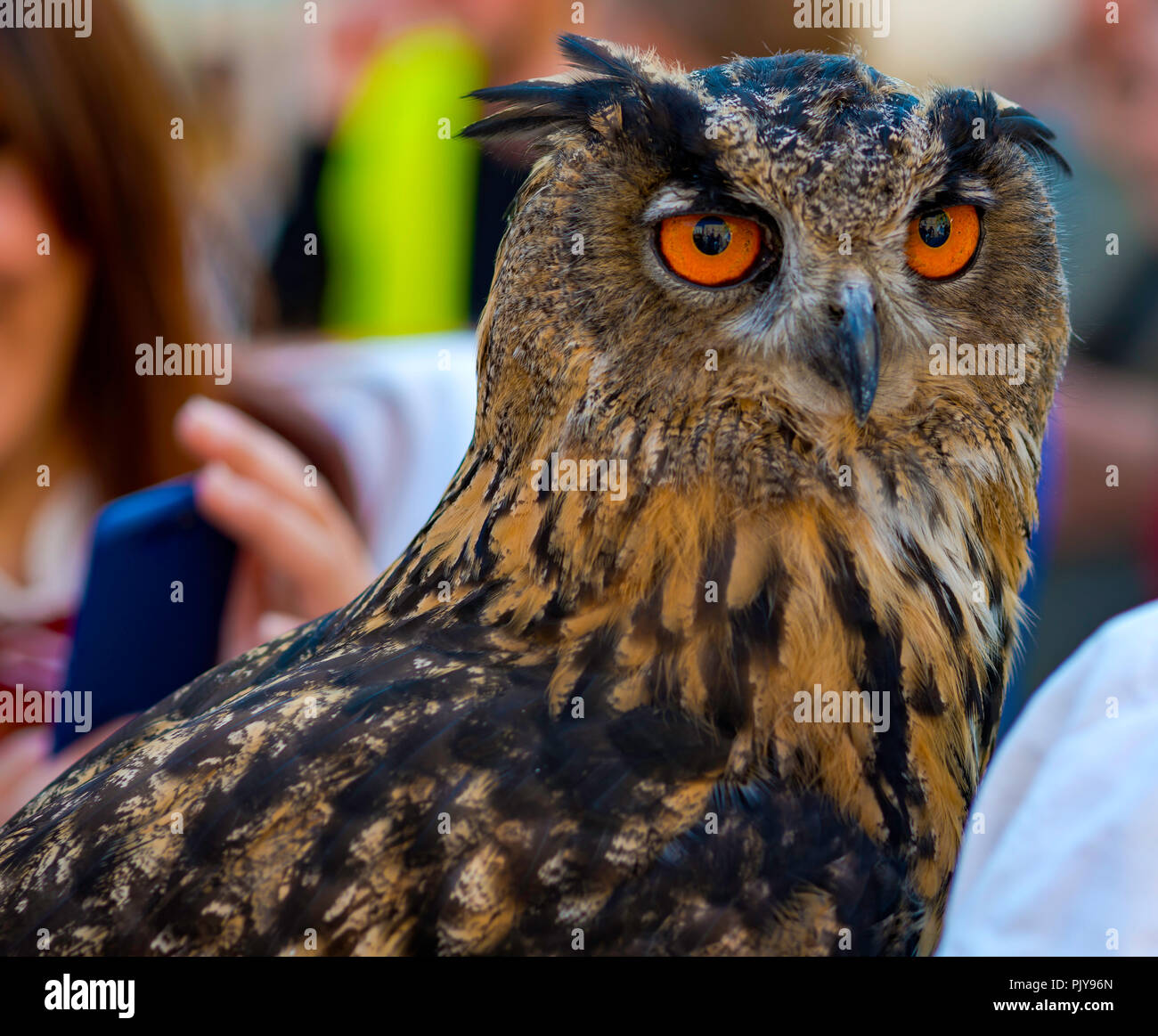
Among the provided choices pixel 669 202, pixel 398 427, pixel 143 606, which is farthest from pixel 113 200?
pixel 669 202

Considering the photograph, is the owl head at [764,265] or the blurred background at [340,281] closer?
the owl head at [764,265]

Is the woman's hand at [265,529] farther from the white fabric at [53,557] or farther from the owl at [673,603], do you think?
the owl at [673,603]

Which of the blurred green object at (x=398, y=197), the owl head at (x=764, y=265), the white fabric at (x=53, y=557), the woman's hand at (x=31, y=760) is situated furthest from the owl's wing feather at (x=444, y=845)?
the blurred green object at (x=398, y=197)

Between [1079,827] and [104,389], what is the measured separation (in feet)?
5.80

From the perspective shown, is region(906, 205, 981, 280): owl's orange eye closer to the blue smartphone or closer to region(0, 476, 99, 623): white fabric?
the blue smartphone

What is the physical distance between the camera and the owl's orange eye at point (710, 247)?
3.31 ft

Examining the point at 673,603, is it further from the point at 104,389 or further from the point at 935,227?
the point at 104,389

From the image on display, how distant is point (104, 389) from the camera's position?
6.86 feet

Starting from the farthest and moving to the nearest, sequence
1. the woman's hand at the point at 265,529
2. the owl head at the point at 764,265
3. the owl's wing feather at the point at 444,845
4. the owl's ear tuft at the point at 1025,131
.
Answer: the woman's hand at the point at 265,529, the owl's ear tuft at the point at 1025,131, the owl head at the point at 764,265, the owl's wing feather at the point at 444,845

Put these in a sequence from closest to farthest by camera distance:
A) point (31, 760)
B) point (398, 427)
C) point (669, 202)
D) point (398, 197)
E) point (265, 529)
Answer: point (669, 202) < point (265, 529) < point (31, 760) < point (398, 427) < point (398, 197)

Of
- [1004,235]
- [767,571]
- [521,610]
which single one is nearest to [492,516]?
[521,610]

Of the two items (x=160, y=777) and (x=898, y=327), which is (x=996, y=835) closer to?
(x=898, y=327)

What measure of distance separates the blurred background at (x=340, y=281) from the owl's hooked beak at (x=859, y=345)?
44 cm

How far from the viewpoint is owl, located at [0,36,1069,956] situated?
0.89 m
